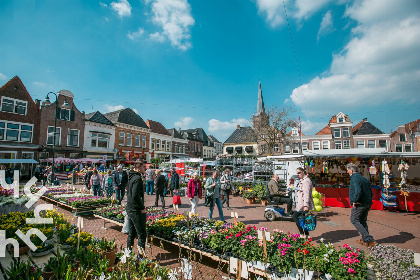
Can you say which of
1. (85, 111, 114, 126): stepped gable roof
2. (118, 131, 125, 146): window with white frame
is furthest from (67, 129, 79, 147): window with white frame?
(118, 131, 125, 146): window with white frame

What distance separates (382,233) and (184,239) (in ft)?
19.1

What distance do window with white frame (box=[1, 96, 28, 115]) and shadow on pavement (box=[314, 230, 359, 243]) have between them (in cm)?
2645

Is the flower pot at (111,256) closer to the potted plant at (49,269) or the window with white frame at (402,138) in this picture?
the potted plant at (49,269)

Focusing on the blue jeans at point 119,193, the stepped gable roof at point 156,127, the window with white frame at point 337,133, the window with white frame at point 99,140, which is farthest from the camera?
the stepped gable roof at point 156,127

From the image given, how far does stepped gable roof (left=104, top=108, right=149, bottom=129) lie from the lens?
1210 inches

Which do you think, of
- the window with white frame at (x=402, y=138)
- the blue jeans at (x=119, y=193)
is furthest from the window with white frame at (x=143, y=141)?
the window with white frame at (x=402, y=138)

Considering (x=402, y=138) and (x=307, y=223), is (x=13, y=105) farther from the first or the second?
(x=402, y=138)

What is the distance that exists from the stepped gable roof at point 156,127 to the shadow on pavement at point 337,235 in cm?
3279

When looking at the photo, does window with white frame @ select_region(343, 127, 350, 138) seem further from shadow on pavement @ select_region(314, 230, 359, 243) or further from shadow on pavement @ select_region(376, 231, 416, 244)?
shadow on pavement @ select_region(314, 230, 359, 243)

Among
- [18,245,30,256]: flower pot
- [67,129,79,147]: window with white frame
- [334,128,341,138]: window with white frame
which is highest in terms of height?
[334,128,341,138]: window with white frame

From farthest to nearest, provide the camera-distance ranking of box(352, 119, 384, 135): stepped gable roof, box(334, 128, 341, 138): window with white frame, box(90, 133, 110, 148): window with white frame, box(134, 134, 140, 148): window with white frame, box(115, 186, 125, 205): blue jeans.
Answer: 1. box(334, 128, 341, 138): window with white frame
2. box(352, 119, 384, 135): stepped gable roof
3. box(134, 134, 140, 148): window with white frame
4. box(90, 133, 110, 148): window with white frame
5. box(115, 186, 125, 205): blue jeans

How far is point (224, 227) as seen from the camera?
4.77 meters

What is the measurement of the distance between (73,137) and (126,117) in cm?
867

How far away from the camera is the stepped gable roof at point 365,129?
33481 millimetres
